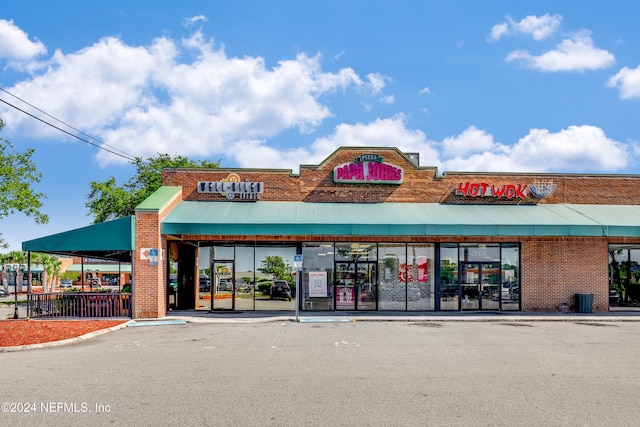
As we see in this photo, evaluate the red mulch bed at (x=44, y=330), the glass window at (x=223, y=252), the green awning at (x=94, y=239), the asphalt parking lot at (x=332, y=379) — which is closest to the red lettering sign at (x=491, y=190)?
the asphalt parking lot at (x=332, y=379)

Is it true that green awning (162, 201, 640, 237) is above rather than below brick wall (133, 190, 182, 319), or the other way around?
above

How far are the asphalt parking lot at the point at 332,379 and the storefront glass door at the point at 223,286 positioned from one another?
6821 mm

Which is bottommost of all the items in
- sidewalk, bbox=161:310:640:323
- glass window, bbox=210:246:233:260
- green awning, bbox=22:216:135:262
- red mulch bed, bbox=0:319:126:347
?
sidewalk, bbox=161:310:640:323

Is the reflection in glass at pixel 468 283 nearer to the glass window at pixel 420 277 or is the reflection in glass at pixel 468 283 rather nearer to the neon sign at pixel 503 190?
the glass window at pixel 420 277

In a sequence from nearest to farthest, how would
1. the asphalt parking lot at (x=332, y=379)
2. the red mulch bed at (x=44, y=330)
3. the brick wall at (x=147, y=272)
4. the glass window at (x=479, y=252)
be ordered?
the asphalt parking lot at (x=332, y=379) → the red mulch bed at (x=44, y=330) → the brick wall at (x=147, y=272) → the glass window at (x=479, y=252)

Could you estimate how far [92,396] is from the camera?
854 cm

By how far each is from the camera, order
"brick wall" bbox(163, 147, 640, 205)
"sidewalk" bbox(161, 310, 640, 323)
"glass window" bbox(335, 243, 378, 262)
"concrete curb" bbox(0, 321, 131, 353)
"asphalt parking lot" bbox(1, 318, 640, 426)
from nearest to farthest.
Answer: "asphalt parking lot" bbox(1, 318, 640, 426)
"concrete curb" bbox(0, 321, 131, 353)
"sidewalk" bbox(161, 310, 640, 323)
"glass window" bbox(335, 243, 378, 262)
"brick wall" bbox(163, 147, 640, 205)

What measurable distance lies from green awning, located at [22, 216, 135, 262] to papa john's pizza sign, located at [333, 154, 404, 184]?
891cm

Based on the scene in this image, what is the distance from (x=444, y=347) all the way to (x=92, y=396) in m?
8.53

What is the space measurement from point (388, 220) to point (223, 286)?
24.8 ft


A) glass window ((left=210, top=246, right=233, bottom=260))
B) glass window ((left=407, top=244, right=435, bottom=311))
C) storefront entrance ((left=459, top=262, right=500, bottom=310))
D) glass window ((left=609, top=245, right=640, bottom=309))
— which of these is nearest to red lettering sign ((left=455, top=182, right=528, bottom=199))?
glass window ((left=407, top=244, right=435, bottom=311))

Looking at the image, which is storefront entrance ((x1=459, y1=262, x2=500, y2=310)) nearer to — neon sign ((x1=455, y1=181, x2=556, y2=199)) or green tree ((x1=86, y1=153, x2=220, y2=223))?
neon sign ((x1=455, y1=181, x2=556, y2=199))

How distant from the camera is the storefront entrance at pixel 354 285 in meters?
23.7

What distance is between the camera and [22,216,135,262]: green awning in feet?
69.2
